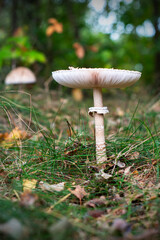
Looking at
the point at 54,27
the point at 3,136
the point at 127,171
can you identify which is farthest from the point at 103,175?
the point at 54,27

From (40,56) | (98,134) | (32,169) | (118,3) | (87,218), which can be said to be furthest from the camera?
(118,3)

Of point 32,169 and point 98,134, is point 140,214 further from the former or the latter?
point 32,169

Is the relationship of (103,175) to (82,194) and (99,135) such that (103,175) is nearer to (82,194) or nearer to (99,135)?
(82,194)

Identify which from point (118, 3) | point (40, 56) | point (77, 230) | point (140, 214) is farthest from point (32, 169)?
point (118, 3)

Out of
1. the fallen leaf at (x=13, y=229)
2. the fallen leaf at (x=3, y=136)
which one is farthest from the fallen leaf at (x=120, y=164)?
the fallen leaf at (x=3, y=136)

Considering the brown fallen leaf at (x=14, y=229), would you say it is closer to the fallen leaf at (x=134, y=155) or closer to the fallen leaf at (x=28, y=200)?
the fallen leaf at (x=28, y=200)
